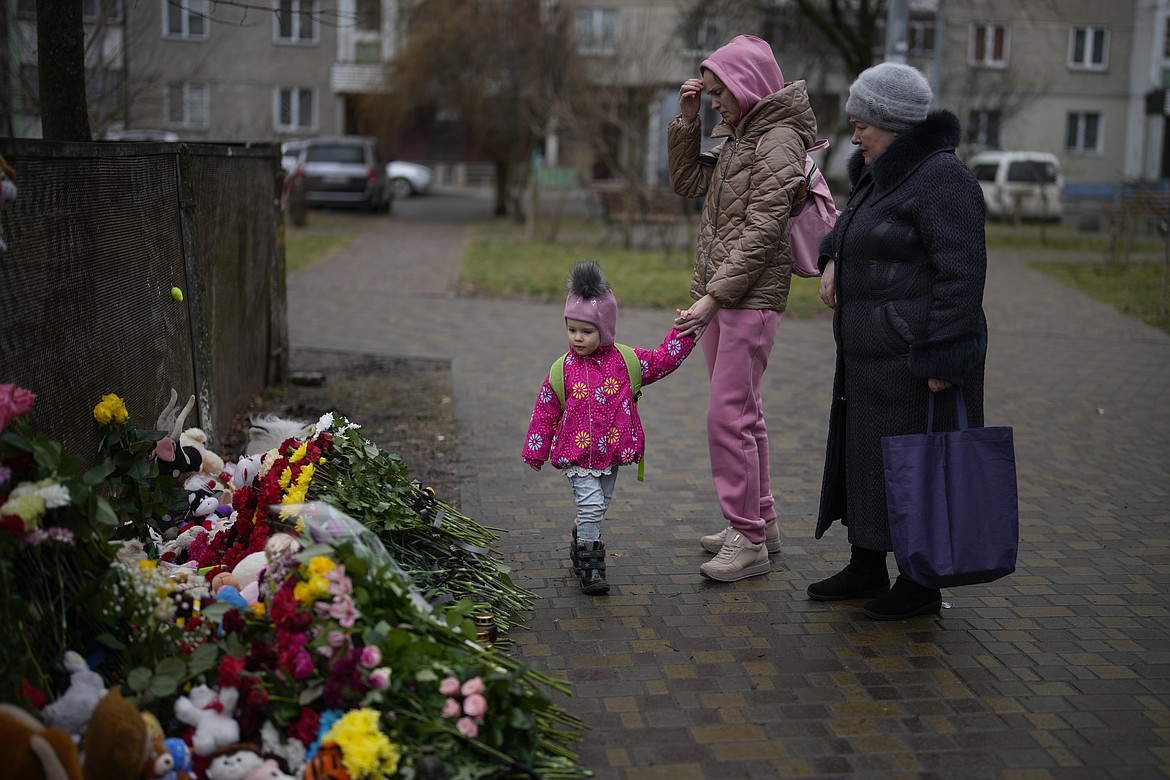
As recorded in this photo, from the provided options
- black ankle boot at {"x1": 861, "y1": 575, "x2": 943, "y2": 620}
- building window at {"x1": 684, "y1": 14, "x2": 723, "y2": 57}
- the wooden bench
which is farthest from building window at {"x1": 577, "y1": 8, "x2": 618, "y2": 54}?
black ankle boot at {"x1": 861, "y1": 575, "x2": 943, "y2": 620}

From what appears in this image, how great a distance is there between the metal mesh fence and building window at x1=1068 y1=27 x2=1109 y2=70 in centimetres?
4279

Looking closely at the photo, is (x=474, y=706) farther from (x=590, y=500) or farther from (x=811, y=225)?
(x=811, y=225)

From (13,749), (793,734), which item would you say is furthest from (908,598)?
(13,749)

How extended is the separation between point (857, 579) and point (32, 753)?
10.3 feet

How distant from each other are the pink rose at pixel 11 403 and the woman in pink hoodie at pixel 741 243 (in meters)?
2.41

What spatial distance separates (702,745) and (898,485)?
1219 mm

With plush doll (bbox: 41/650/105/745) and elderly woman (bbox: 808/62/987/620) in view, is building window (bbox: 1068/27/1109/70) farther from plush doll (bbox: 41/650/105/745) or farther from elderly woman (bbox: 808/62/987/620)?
plush doll (bbox: 41/650/105/745)

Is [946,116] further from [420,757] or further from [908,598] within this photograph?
[420,757]

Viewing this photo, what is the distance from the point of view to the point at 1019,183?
1276 inches

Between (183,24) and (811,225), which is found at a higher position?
(183,24)

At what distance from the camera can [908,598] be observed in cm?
468

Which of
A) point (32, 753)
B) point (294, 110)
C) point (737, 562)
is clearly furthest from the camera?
point (294, 110)

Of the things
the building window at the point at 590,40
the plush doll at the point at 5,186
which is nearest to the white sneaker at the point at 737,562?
the plush doll at the point at 5,186

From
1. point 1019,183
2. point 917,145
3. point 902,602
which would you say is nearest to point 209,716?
point 902,602
